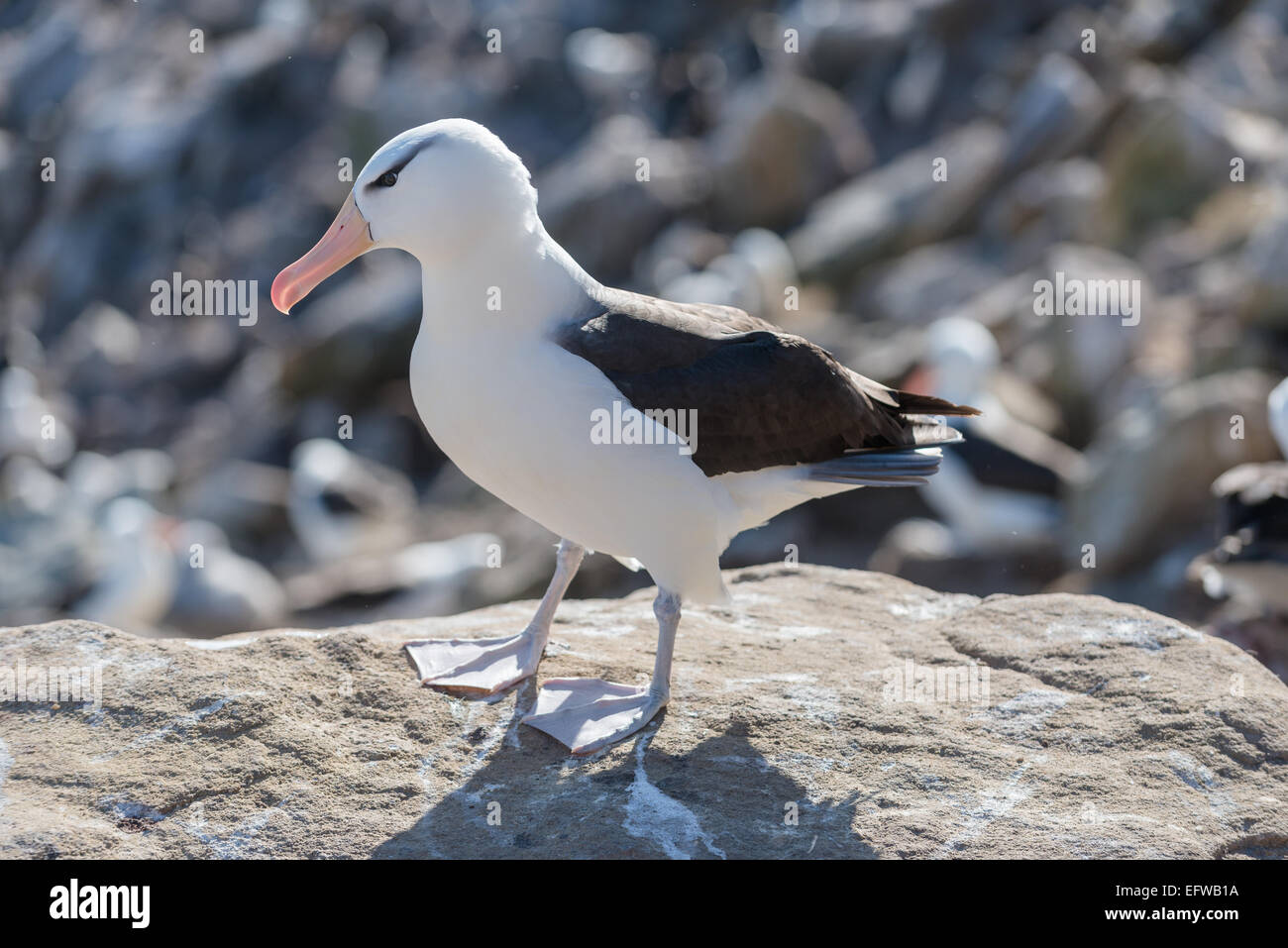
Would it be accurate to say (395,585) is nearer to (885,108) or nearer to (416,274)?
(416,274)

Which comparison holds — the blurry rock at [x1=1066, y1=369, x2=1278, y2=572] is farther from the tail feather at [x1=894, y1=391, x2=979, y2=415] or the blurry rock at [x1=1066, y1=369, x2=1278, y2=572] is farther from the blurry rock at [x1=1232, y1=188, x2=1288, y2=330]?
the tail feather at [x1=894, y1=391, x2=979, y2=415]

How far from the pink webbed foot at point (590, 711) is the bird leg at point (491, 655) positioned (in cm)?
19

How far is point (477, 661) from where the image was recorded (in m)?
5.63

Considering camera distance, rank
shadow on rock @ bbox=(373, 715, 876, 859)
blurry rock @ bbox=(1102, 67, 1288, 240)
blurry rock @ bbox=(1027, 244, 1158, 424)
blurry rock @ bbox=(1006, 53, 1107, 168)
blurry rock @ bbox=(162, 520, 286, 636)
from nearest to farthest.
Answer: shadow on rock @ bbox=(373, 715, 876, 859), blurry rock @ bbox=(1027, 244, 1158, 424), blurry rock @ bbox=(162, 520, 286, 636), blurry rock @ bbox=(1102, 67, 1288, 240), blurry rock @ bbox=(1006, 53, 1107, 168)

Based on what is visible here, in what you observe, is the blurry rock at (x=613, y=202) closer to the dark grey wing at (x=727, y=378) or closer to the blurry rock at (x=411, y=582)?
the blurry rock at (x=411, y=582)

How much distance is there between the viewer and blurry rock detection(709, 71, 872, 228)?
73.8ft

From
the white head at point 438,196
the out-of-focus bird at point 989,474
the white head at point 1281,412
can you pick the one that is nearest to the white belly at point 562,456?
the white head at point 438,196

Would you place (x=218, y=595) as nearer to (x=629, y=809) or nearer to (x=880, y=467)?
(x=880, y=467)

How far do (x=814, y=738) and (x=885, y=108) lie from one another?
21.6 metres

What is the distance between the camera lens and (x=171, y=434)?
2217cm

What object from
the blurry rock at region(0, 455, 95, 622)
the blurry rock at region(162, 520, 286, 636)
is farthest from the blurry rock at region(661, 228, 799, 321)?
the blurry rock at region(0, 455, 95, 622)

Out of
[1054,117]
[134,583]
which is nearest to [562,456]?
[134,583]

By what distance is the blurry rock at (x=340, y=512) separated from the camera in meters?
16.0

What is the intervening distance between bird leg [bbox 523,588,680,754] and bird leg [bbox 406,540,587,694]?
0.63 ft
